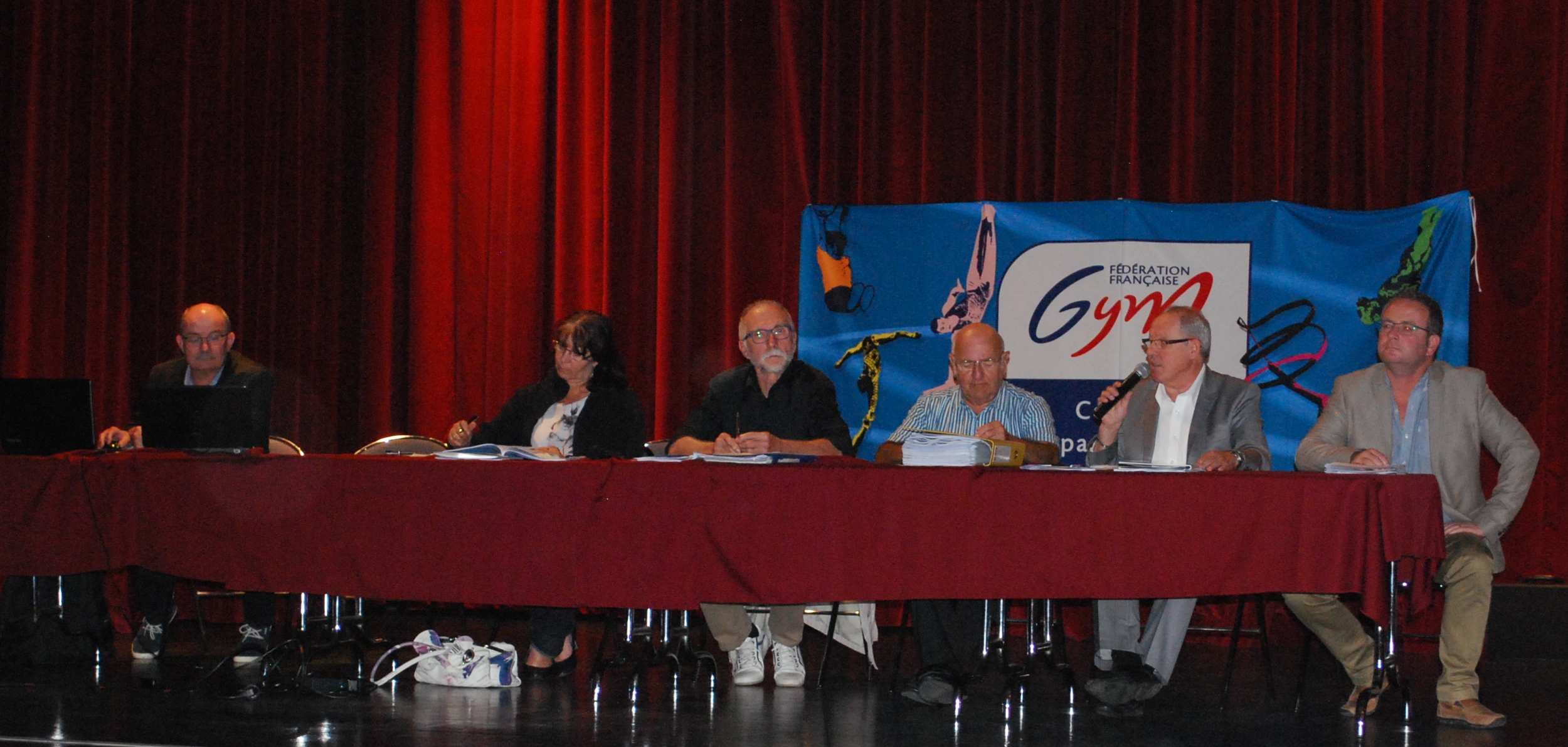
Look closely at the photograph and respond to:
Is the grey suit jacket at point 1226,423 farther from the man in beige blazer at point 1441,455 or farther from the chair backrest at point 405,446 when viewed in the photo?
the chair backrest at point 405,446

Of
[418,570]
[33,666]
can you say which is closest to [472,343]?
[33,666]

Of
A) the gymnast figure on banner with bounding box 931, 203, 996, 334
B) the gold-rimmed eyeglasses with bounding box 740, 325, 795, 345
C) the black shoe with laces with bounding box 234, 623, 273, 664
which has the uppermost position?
the gymnast figure on banner with bounding box 931, 203, 996, 334

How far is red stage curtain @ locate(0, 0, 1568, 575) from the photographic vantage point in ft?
16.7

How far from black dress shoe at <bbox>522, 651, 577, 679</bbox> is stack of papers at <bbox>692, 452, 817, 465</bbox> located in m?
1.03

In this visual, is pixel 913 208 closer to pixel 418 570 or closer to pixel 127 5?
pixel 418 570

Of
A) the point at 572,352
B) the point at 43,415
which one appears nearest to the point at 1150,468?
the point at 572,352

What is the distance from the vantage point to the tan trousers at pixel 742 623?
3.74 m

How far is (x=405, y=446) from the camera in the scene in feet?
14.6

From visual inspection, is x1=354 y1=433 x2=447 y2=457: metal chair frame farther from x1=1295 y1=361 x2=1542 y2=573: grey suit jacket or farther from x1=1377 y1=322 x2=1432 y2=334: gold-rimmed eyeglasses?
x1=1377 y1=322 x2=1432 y2=334: gold-rimmed eyeglasses

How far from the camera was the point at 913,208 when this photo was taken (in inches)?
212

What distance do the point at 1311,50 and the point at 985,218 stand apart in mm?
1536

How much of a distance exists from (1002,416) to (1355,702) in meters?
1.28

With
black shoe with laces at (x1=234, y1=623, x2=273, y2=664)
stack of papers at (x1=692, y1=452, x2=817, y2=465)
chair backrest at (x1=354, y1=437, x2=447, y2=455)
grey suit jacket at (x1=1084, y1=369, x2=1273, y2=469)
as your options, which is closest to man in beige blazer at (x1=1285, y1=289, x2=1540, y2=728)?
grey suit jacket at (x1=1084, y1=369, x2=1273, y2=469)

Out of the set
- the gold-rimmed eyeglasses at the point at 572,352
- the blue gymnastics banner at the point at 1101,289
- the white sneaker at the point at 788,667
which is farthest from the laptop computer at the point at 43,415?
the blue gymnastics banner at the point at 1101,289
